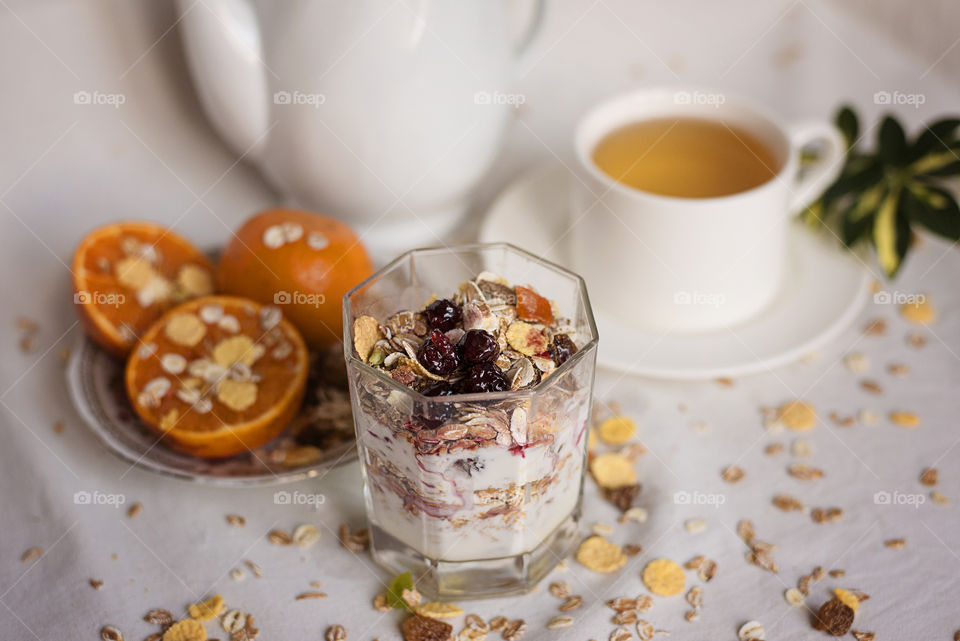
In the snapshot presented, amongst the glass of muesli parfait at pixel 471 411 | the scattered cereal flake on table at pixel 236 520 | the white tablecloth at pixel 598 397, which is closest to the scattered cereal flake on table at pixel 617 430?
the white tablecloth at pixel 598 397

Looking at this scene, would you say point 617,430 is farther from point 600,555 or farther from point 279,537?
point 279,537

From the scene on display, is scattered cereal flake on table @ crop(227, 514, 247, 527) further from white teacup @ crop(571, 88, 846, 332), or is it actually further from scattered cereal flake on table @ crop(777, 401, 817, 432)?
scattered cereal flake on table @ crop(777, 401, 817, 432)

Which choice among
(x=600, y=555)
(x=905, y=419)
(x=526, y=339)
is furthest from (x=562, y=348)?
(x=905, y=419)

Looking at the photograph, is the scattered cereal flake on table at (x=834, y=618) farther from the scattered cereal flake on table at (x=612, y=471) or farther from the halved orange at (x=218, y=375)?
the halved orange at (x=218, y=375)

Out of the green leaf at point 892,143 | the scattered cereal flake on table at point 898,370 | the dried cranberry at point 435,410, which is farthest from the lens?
the green leaf at point 892,143

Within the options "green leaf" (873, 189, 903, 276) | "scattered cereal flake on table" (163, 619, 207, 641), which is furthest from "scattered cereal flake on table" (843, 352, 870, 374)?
"scattered cereal flake on table" (163, 619, 207, 641)

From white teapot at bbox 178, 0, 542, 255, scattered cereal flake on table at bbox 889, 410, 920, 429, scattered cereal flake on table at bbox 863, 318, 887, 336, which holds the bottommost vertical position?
scattered cereal flake on table at bbox 889, 410, 920, 429

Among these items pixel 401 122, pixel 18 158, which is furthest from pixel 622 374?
pixel 18 158

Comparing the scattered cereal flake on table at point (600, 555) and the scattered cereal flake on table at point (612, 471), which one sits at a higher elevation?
the scattered cereal flake on table at point (612, 471)
